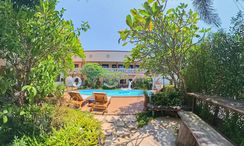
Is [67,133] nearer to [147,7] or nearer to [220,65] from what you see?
[147,7]

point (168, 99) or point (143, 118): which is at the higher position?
point (168, 99)

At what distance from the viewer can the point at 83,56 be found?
7.88 metres

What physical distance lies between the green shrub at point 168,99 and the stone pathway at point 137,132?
0.73m

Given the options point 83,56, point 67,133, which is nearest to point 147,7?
point 83,56

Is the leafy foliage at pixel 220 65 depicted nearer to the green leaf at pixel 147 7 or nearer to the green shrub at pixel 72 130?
the green leaf at pixel 147 7

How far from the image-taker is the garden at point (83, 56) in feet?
17.9

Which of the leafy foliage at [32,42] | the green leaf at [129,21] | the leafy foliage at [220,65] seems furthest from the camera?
the green leaf at [129,21]

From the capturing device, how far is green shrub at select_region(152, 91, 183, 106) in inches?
378

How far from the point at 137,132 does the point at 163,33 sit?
13.1 feet

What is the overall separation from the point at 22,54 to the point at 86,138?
10.0ft

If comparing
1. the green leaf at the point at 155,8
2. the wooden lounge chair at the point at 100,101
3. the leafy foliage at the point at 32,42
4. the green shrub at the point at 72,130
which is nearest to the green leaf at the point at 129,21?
the green leaf at the point at 155,8

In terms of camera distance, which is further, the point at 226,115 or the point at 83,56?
the point at 83,56

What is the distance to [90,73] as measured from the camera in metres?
26.2

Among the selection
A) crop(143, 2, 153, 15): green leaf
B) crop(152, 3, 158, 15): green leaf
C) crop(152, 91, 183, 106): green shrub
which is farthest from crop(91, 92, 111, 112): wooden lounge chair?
crop(152, 3, 158, 15): green leaf
